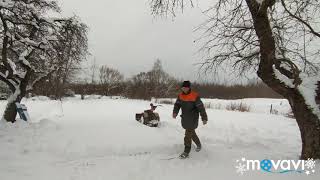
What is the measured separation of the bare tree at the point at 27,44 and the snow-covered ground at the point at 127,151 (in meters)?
1.79

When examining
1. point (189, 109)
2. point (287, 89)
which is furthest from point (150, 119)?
point (287, 89)

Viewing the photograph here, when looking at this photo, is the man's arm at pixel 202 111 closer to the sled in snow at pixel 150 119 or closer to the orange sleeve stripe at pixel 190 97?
the orange sleeve stripe at pixel 190 97

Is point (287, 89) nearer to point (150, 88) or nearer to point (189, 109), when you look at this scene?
point (189, 109)

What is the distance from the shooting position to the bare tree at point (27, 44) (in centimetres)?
1103

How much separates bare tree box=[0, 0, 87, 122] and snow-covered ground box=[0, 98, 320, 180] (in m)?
1.79

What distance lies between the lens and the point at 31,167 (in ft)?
21.9

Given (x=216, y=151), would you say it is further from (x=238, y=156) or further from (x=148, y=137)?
(x=148, y=137)

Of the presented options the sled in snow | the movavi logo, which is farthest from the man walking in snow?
the sled in snow

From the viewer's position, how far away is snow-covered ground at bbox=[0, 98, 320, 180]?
6.20m

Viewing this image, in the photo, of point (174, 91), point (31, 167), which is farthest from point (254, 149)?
point (174, 91)

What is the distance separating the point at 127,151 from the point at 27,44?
5.56 meters

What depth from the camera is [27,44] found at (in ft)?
36.6

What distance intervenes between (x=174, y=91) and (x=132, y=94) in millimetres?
9462

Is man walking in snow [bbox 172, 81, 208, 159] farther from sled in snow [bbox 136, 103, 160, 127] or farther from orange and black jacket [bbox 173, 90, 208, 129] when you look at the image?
sled in snow [bbox 136, 103, 160, 127]
